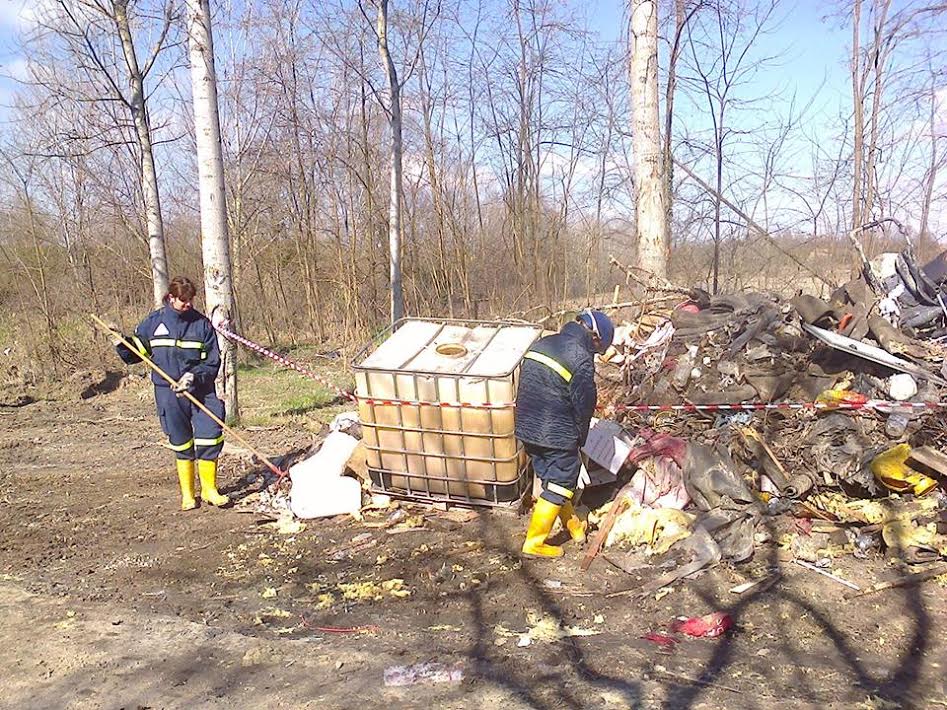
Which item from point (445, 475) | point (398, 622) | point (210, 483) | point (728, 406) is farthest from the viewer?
point (210, 483)

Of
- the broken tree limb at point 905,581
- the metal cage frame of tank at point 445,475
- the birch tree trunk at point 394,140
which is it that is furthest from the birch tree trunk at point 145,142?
the broken tree limb at point 905,581

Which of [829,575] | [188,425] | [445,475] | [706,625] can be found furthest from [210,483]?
[829,575]

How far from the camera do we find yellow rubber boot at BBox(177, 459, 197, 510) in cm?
570

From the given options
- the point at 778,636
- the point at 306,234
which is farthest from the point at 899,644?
the point at 306,234

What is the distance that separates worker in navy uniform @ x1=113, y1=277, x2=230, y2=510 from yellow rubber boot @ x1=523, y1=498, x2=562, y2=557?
2688 mm

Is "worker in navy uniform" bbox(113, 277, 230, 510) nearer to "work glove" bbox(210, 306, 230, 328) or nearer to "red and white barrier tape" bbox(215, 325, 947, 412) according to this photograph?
"red and white barrier tape" bbox(215, 325, 947, 412)

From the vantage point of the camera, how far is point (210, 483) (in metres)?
5.84

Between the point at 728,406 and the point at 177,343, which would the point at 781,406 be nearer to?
the point at 728,406

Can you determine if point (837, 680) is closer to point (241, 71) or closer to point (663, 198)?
point (663, 198)

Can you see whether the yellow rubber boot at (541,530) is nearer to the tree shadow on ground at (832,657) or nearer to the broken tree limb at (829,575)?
the tree shadow on ground at (832,657)

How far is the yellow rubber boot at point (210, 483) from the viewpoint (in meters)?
5.82

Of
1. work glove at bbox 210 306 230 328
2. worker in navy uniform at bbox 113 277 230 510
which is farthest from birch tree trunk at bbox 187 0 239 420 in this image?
worker in navy uniform at bbox 113 277 230 510

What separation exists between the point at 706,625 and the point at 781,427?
8.01 feet

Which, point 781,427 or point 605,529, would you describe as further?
point 781,427
